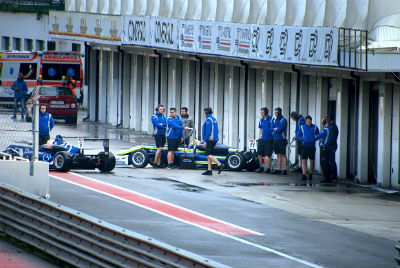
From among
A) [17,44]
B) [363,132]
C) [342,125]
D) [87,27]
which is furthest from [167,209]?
[17,44]

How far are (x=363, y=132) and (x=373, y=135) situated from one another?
0.24 metres

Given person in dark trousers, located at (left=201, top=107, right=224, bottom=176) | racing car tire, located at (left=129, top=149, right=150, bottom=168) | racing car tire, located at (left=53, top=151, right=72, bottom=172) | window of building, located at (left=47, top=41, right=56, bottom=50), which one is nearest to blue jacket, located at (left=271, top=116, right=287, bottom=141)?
person in dark trousers, located at (left=201, top=107, right=224, bottom=176)

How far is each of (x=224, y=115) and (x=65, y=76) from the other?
1499 centimetres

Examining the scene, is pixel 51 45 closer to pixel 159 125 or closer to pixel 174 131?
pixel 159 125

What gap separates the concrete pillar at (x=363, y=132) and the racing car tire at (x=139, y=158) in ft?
16.4

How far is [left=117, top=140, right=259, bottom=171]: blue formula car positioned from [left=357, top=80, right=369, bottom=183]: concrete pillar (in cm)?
276

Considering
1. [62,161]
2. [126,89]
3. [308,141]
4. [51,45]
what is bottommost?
[62,161]

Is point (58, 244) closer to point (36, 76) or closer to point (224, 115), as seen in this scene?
point (224, 115)

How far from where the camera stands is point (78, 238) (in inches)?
499

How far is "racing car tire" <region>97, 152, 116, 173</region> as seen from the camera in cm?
2236

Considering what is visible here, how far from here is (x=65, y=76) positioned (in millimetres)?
44000

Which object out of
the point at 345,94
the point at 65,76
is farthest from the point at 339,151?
the point at 65,76

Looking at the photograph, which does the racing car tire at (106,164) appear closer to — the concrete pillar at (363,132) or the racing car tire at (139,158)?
the racing car tire at (139,158)

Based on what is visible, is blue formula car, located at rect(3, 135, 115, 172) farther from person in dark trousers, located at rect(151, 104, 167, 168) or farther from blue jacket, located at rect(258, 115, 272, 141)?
blue jacket, located at rect(258, 115, 272, 141)
